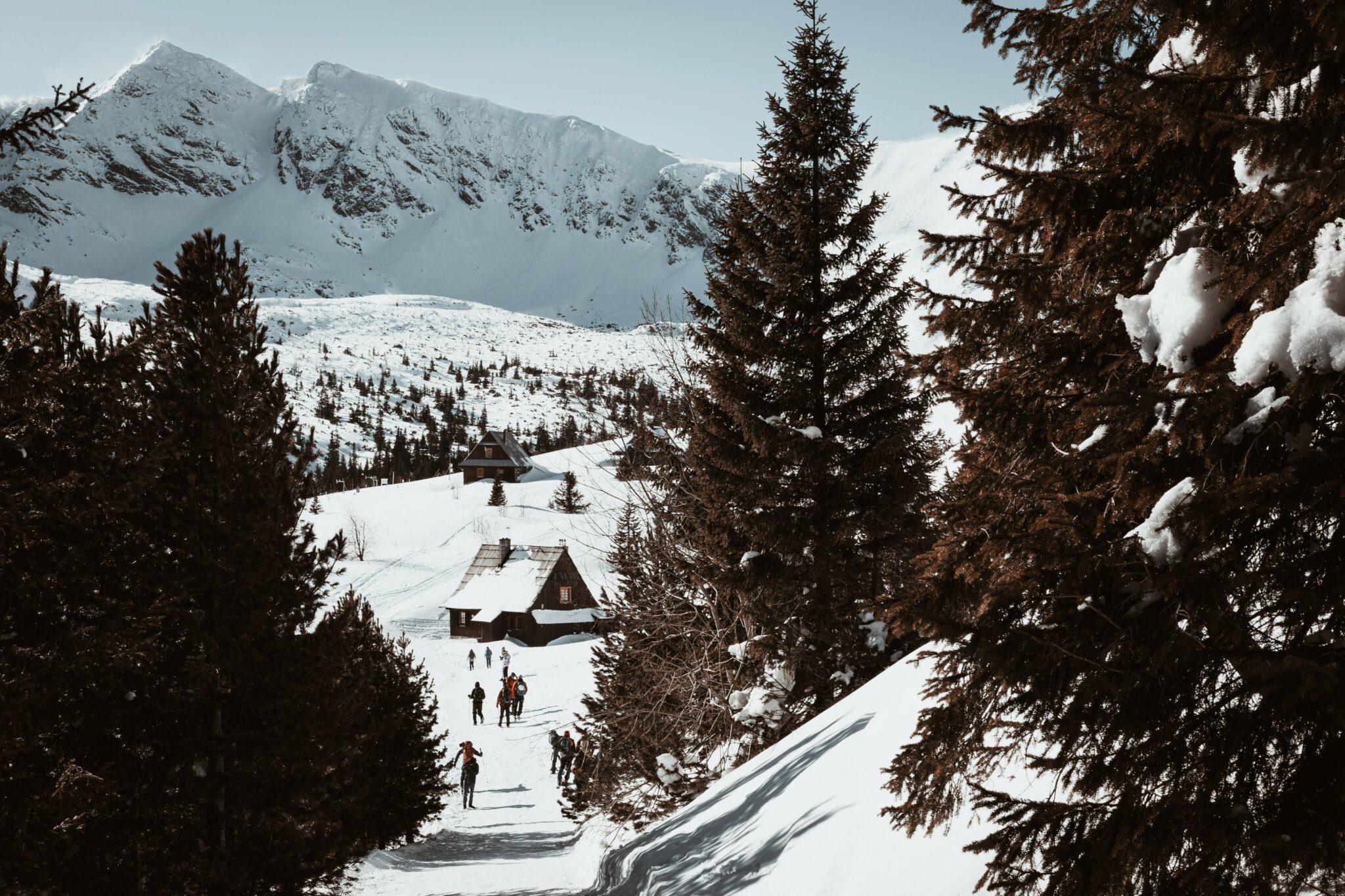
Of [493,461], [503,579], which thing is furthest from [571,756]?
[493,461]

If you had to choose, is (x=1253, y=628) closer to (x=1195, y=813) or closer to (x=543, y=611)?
(x=1195, y=813)

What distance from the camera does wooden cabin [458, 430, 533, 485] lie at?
295 ft

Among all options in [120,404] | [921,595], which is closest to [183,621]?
[120,404]

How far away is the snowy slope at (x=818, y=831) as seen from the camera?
15.1ft

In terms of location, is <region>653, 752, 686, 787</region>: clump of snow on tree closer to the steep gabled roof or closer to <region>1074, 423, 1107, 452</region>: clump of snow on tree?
<region>1074, 423, 1107, 452</region>: clump of snow on tree

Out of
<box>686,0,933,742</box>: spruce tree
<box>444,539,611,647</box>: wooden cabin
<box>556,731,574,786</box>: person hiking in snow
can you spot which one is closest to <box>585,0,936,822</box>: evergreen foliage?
<box>686,0,933,742</box>: spruce tree

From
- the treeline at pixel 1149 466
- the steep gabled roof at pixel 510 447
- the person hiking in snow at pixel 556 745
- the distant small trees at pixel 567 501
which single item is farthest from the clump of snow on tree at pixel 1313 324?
the steep gabled roof at pixel 510 447

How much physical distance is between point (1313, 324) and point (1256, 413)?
11.7 inches

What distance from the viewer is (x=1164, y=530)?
107 inches

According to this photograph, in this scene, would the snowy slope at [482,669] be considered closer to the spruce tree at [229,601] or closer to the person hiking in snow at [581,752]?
the person hiking in snow at [581,752]

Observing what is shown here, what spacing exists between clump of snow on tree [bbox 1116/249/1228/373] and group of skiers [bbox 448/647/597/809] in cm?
1203

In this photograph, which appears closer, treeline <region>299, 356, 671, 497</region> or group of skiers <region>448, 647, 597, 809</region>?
group of skiers <region>448, 647, 597, 809</region>

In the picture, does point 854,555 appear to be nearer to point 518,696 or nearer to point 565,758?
point 565,758

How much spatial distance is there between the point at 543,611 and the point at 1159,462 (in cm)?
5293
